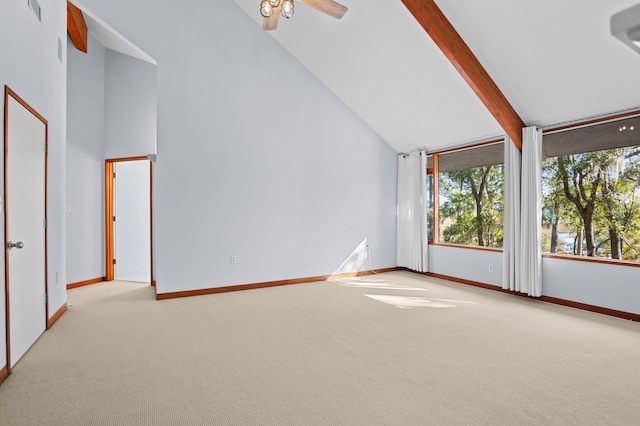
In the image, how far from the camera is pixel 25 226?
3.07 m

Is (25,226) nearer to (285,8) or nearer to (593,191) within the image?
(285,8)

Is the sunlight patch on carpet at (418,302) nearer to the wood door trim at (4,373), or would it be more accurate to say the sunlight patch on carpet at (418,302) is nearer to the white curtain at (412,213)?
the white curtain at (412,213)

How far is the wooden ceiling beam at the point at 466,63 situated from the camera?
4.09m

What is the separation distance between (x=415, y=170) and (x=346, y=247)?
1.95 metres

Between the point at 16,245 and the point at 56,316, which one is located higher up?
the point at 16,245

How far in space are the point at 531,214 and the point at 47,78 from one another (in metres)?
5.89

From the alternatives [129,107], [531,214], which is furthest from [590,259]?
[129,107]

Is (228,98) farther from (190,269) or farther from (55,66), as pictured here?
(190,269)

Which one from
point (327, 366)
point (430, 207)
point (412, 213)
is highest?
point (430, 207)

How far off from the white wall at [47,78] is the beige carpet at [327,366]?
68 centimetres

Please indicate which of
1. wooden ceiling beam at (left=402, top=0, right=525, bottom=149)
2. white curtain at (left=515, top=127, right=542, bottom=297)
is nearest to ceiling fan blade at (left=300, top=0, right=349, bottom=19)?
wooden ceiling beam at (left=402, top=0, right=525, bottom=149)

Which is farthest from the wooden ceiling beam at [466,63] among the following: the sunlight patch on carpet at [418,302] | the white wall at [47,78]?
the white wall at [47,78]

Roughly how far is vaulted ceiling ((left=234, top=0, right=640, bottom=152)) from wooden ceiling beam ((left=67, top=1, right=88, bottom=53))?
7.42ft

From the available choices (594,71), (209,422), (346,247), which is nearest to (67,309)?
(209,422)
